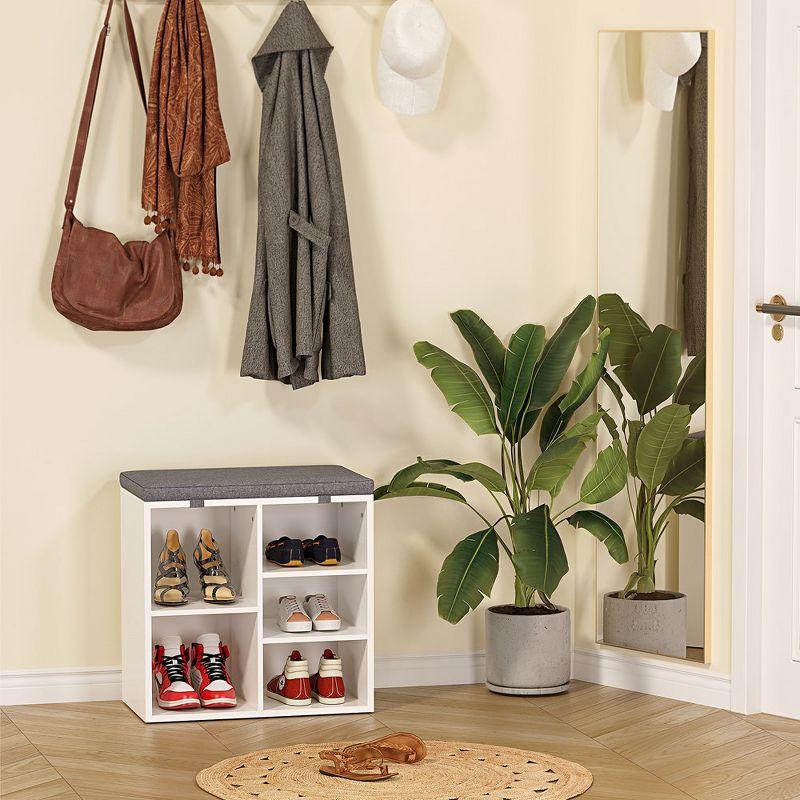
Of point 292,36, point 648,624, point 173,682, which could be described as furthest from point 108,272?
point 648,624

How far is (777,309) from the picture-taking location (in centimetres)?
329

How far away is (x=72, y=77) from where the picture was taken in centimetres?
343

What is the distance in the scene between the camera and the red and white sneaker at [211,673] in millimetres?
3289

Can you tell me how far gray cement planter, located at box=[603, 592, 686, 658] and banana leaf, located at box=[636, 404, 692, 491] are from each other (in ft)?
1.15

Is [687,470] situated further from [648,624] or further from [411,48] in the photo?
[411,48]

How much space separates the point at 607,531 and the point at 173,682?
1.22 metres

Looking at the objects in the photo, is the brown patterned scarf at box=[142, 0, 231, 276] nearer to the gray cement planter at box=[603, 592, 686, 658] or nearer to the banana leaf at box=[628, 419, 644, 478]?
the banana leaf at box=[628, 419, 644, 478]

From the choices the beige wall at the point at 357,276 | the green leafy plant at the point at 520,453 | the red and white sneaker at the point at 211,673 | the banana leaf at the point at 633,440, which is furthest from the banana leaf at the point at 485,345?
the red and white sneaker at the point at 211,673

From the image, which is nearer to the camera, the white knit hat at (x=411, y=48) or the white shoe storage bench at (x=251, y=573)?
the white shoe storage bench at (x=251, y=573)

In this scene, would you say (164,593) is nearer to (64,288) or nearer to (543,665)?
(64,288)

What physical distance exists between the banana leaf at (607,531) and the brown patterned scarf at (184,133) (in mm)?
1228

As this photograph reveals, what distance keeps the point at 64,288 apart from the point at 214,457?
62cm

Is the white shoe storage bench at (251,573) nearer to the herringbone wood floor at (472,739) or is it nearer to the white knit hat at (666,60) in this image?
the herringbone wood floor at (472,739)

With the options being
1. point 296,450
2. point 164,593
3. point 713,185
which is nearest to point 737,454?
point 713,185
